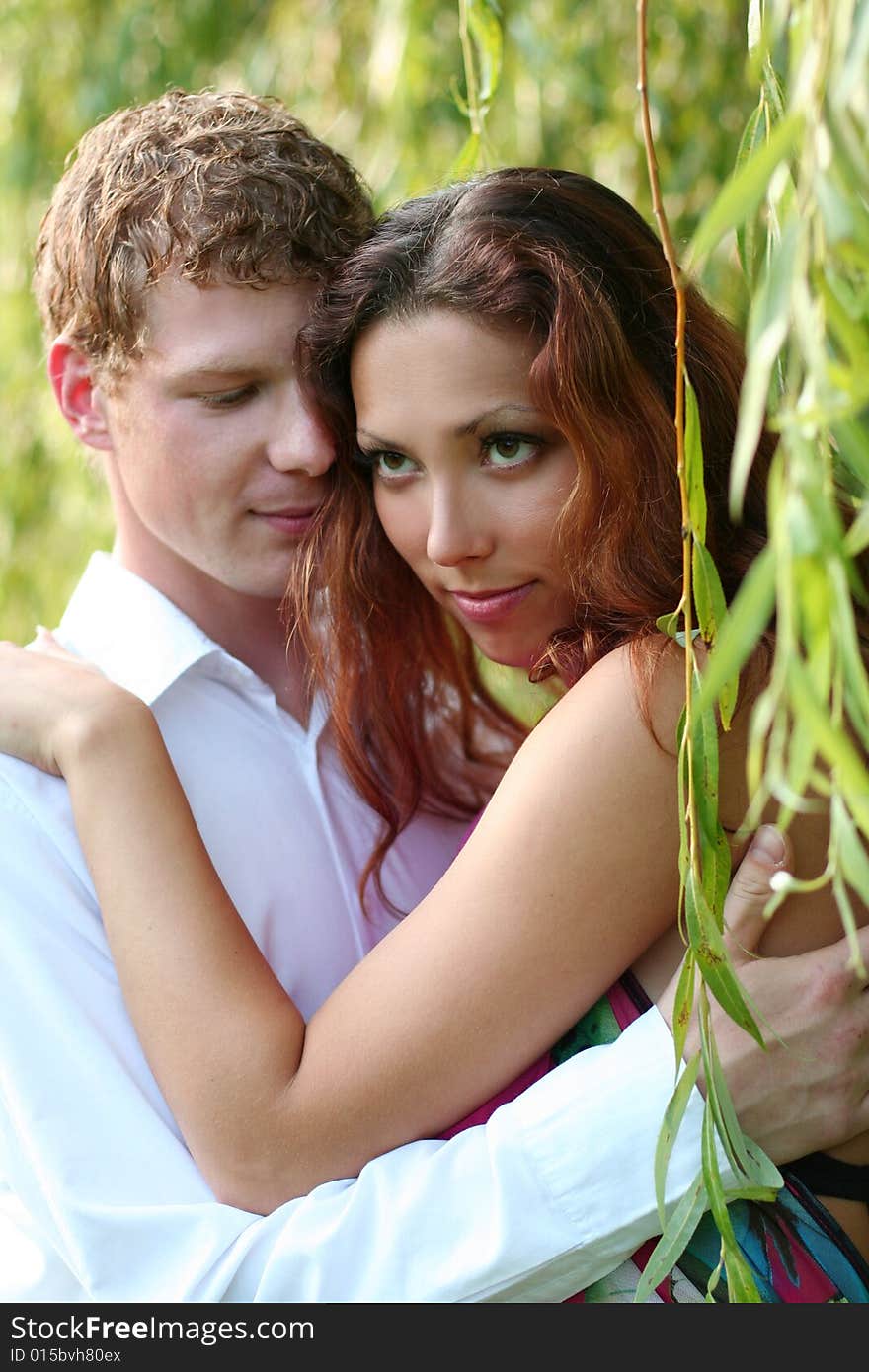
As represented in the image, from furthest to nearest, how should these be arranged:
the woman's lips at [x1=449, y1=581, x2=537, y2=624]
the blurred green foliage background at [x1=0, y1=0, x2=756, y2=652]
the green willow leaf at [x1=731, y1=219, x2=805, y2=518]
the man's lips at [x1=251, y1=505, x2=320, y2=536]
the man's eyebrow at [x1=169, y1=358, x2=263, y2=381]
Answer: the blurred green foliage background at [x1=0, y1=0, x2=756, y2=652]
the man's lips at [x1=251, y1=505, x2=320, y2=536]
the man's eyebrow at [x1=169, y1=358, x2=263, y2=381]
the woman's lips at [x1=449, y1=581, x2=537, y2=624]
the green willow leaf at [x1=731, y1=219, x2=805, y2=518]

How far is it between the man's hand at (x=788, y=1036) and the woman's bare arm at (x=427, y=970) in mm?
80

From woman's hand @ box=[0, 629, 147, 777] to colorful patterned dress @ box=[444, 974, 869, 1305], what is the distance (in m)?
0.55

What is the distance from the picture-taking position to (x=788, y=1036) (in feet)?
4.46

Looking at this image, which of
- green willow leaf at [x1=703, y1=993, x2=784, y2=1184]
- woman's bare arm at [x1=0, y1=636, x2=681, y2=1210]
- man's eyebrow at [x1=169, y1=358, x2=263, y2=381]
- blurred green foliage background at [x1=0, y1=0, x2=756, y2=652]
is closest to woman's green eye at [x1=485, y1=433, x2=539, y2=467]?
woman's bare arm at [x1=0, y1=636, x2=681, y2=1210]

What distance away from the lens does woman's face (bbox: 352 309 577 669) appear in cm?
153

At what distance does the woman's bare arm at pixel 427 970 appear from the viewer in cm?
138

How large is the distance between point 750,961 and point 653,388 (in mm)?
586

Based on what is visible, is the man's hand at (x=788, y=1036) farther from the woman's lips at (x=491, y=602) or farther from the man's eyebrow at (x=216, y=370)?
the man's eyebrow at (x=216, y=370)

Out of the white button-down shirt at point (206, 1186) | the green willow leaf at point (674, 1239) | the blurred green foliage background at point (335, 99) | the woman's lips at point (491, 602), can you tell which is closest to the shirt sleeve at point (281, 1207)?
the white button-down shirt at point (206, 1186)

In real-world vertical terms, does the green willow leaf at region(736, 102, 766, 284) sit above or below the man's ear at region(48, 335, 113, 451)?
above

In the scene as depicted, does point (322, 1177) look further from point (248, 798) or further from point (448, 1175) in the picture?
point (248, 798)

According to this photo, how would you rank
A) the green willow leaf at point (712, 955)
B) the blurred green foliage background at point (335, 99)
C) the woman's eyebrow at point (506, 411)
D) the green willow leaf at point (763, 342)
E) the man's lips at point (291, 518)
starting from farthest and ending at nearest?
the blurred green foliage background at point (335, 99) → the man's lips at point (291, 518) → the woman's eyebrow at point (506, 411) → the green willow leaf at point (712, 955) → the green willow leaf at point (763, 342)

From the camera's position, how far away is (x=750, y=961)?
4.55 ft

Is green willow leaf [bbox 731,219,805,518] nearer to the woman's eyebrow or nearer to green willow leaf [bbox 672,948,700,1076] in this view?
green willow leaf [bbox 672,948,700,1076]
